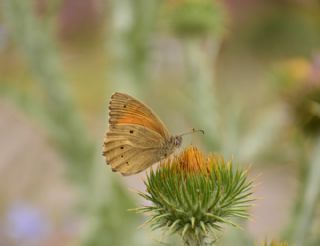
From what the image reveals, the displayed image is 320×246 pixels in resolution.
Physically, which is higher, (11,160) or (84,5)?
(84,5)

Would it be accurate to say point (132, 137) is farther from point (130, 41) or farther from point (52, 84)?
point (130, 41)

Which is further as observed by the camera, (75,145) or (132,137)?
(75,145)

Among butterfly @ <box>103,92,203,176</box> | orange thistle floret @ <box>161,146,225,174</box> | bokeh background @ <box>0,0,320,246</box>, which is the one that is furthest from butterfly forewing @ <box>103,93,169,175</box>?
bokeh background @ <box>0,0,320,246</box>

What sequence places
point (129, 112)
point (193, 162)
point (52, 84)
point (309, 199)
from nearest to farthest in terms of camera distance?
point (193, 162) → point (129, 112) → point (309, 199) → point (52, 84)

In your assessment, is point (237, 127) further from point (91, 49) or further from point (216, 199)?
point (91, 49)

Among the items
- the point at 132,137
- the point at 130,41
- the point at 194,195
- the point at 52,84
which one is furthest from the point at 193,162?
the point at 130,41

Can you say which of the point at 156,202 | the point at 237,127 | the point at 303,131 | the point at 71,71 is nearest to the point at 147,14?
the point at 237,127

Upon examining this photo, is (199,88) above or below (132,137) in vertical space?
above

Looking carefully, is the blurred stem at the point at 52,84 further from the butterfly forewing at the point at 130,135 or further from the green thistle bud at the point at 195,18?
the butterfly forewing at the point at 130,135
